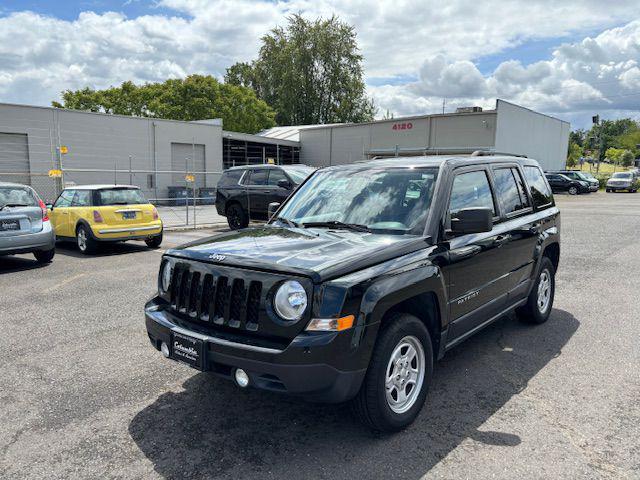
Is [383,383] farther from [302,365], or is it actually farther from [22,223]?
[22,223]

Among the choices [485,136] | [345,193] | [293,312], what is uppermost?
[485,136]

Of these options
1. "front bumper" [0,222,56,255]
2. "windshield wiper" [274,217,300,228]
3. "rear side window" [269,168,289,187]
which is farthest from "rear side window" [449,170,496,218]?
"rear side window" [269,168,289,187]

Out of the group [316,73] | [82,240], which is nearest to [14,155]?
[82,240]

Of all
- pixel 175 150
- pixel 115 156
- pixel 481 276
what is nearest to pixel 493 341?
pixel 481 276

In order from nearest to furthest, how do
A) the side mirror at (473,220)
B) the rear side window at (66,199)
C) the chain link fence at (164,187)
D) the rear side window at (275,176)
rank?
the side mirror at (473,220) < the rear side window at (66,199) < the rear side window at (275,176) < the chain link fence at (164,187)

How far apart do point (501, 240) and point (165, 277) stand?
113 inches

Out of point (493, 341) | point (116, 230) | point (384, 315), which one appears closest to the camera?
point (384, 315)

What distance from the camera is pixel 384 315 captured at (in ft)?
10.3

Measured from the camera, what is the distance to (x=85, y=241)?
10.5 meters

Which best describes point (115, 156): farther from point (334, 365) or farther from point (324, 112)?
point (324, 112)

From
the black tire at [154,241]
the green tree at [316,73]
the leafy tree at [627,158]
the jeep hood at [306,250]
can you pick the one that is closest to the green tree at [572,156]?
the leafy tree at [627,158]

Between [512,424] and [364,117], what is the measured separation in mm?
55402

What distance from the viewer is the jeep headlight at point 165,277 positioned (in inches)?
141

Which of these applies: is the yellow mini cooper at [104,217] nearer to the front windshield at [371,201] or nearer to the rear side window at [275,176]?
the rear side window at [275,176]
